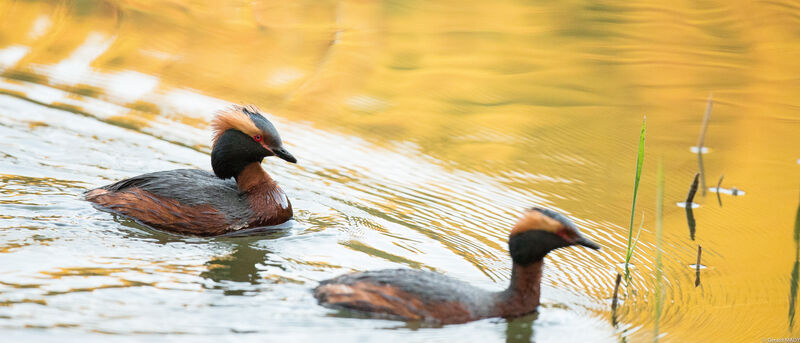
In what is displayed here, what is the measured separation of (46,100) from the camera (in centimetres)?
1145

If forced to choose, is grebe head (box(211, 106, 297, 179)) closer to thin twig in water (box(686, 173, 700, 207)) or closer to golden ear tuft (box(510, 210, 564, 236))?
golden ear tuft (box(510, 210, 564, 236))

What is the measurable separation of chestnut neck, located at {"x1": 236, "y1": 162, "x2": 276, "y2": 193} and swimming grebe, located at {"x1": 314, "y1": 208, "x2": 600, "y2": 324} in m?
2.03

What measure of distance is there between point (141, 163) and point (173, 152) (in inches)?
16.5

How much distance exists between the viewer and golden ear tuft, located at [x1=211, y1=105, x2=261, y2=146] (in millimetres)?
8594

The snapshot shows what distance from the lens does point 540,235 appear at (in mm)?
6734

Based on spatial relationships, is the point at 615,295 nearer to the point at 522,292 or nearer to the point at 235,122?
the point at 522,292

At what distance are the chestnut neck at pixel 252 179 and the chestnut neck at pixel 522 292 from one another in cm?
276

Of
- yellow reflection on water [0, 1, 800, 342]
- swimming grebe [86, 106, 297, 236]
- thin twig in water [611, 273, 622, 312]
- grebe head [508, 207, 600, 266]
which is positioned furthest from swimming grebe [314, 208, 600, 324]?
swimming grebe [86, 106, 297, 236]

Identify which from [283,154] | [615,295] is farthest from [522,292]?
[283,154]

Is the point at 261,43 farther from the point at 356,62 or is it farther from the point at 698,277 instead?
the point at 698,277

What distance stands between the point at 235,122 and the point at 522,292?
3152mm

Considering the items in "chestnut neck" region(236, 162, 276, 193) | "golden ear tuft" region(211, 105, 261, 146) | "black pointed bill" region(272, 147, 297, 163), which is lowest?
"chestnut neck" region(236, 162, 276, 193)

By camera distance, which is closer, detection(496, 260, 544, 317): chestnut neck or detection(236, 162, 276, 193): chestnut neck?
detection(496, 260, 544, 317): chestnut neck

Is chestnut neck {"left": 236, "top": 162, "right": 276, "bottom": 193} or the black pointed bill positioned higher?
the black pointed bill
